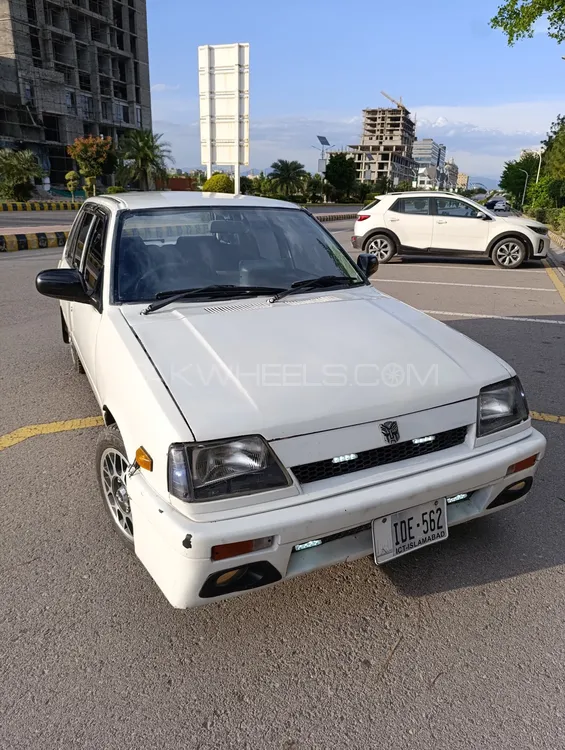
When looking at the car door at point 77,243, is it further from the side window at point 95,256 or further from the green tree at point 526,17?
the green tree at point 526,17

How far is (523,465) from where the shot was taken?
7.88ft

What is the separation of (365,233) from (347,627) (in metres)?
11.4

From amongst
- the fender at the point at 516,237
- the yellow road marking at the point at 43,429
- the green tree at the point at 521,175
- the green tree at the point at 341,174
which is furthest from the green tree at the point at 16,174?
the green tree at the point at 521,175

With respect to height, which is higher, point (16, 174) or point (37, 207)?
point (16, 174)

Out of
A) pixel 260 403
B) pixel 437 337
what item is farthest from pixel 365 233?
pixel 260 403

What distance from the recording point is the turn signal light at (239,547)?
1.83 meters

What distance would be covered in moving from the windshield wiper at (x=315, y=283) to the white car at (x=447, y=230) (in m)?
9.61

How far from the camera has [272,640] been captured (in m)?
2.18

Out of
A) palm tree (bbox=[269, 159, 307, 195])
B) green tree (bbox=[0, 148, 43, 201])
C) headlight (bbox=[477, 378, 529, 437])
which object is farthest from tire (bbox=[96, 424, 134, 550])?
palm tree (bbox=[269, 159, 307, 195])

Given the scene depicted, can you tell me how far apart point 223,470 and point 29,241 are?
1427cm

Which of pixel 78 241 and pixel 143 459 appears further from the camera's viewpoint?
pixel 78 241

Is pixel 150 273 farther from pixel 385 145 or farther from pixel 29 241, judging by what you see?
pixel 385 145

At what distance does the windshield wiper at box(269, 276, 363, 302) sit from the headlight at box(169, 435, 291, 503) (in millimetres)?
1231

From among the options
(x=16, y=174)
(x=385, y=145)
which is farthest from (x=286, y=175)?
(x=385, y=145)
